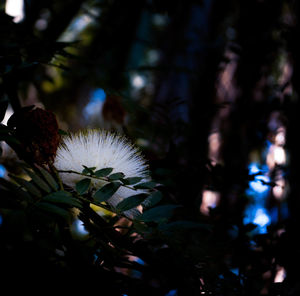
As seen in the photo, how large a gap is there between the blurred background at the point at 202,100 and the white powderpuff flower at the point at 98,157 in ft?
0.68

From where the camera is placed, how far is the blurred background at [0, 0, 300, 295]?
1.32 m

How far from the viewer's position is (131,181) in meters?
0.86

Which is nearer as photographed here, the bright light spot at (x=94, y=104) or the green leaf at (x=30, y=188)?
the green leaf at (x=30, y=188)

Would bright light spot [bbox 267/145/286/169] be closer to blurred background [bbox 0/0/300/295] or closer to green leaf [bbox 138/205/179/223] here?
blurred background [bbox 0/0/300/295]

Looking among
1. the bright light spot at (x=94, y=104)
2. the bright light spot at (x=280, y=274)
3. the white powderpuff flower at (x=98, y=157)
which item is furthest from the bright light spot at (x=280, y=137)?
the bright light spot at (x=94, y=104)

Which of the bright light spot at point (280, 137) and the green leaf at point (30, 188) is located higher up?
the bright light spot at point (280, 137)

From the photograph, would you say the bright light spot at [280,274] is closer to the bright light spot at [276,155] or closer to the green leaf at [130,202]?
the bright light spot at [276,155]

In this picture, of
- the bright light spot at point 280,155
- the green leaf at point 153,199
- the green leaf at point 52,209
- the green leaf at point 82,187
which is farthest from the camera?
the bright light spot at point 280,155

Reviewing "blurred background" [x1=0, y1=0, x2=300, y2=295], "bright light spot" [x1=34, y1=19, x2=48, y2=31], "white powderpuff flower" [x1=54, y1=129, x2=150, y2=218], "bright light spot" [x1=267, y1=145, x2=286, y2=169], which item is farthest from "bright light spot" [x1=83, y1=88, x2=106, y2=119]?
"white powderpuff flower" [x1=54, y1=129, x2=150, y2=218]

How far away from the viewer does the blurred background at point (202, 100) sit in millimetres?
1320

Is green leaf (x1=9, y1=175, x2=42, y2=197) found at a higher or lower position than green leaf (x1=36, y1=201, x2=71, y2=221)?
higher

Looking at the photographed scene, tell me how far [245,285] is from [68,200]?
661 millimetres

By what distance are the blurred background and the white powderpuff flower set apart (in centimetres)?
21

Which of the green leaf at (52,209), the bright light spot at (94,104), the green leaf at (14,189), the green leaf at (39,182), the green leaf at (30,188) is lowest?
the green leaf at (52,209)
